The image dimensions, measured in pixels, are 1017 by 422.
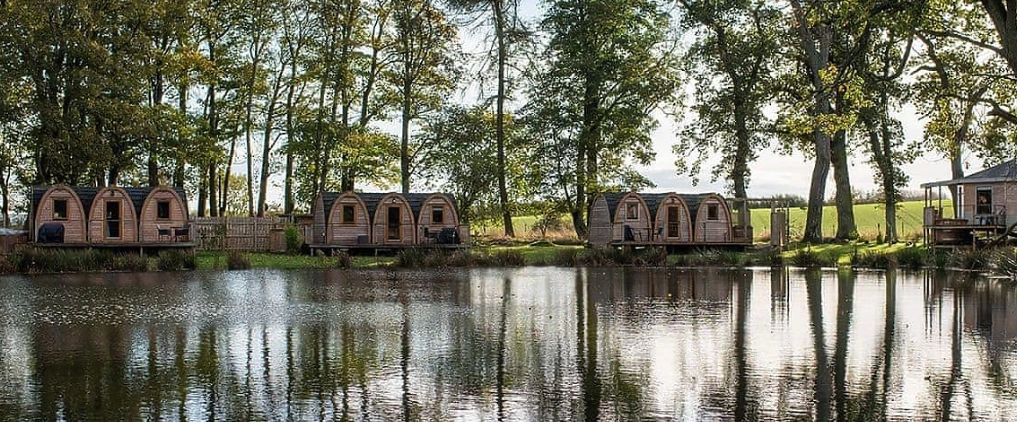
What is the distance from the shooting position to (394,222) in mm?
44625

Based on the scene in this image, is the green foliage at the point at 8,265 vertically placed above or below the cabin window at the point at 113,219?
below

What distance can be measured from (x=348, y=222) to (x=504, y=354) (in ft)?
98.3

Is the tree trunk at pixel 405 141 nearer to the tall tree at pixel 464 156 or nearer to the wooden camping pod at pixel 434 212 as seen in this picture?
the tall tree at pixel 464 156

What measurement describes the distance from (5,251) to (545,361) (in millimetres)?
29260

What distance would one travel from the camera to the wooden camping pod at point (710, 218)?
46.2 meters

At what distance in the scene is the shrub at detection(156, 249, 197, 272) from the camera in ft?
113

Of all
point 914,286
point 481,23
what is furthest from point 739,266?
point 481,23

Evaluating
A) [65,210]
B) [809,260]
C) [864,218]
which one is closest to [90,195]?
[65,210]

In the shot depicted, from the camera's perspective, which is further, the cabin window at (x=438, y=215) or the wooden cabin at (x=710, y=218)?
the wooden cabin at (x=710, y=218)

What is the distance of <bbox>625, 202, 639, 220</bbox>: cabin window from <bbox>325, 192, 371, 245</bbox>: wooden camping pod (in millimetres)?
10803

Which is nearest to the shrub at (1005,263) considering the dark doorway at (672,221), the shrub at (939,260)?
the shrub at (939,260)

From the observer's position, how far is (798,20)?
4225 centimetres

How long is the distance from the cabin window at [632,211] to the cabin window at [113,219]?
20.2 m

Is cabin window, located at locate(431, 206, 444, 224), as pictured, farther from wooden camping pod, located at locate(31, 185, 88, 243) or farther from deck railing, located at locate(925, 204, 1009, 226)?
deck railing, located at locate(925, 204, 1009, 226)
